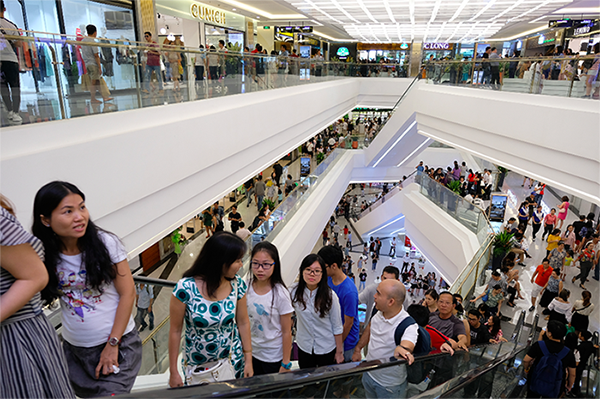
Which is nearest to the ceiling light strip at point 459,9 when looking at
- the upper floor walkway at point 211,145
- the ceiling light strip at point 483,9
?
the ceiling light strip at point 483,9

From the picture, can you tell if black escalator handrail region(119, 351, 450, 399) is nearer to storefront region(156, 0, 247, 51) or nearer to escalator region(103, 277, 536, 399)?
escalator region(103, 277, 536, 399)

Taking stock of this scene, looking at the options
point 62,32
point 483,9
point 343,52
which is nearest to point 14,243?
point 62,32

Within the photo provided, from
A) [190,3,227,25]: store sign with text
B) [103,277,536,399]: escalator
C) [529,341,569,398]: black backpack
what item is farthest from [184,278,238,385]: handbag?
[190,3,227,25]: store sign with text

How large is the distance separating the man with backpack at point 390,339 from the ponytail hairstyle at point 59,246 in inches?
62.9

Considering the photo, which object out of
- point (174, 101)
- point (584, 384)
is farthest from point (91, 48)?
point (584, 384)

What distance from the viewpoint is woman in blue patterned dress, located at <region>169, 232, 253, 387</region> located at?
2146 mm

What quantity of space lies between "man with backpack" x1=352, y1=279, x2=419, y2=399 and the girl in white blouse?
0.29m

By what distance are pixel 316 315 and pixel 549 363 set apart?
9.99ft

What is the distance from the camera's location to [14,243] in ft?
4.29

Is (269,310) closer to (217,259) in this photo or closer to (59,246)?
(217,259)

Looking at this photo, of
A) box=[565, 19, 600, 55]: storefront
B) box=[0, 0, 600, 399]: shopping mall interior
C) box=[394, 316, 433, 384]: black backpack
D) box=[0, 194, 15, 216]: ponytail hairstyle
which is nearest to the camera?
box=[0, 194, 15, 216]: ponytail hairstyle

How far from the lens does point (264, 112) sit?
26.1 ft

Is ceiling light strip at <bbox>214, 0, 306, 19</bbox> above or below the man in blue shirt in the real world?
above

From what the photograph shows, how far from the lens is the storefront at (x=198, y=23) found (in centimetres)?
1435
